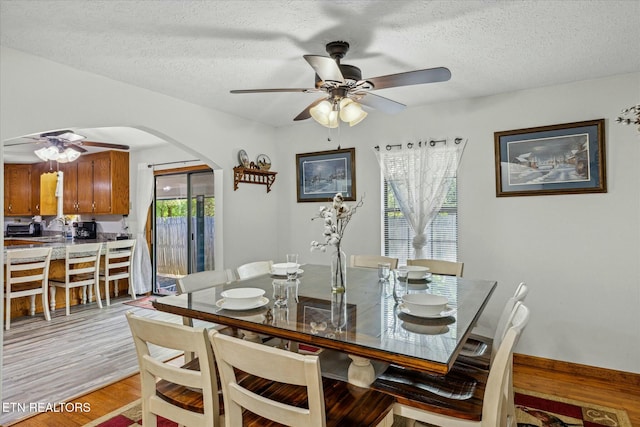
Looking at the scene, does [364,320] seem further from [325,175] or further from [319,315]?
[325,175]

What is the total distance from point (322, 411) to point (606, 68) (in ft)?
10.4

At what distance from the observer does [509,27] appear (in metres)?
2.05

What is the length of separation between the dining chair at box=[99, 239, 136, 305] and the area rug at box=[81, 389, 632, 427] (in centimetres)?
305

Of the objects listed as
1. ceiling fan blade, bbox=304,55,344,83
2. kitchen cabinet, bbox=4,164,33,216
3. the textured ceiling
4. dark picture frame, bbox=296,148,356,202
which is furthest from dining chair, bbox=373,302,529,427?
kitchen cabinet, bbox=4,164,33,216

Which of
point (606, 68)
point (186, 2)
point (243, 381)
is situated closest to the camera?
point (243, 381)

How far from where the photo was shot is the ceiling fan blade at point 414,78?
1.83 meters

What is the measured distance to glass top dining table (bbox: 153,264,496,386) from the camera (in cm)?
131

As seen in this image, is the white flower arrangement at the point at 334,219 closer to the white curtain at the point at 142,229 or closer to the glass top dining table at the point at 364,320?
the glass top dining table at the point at 364,320

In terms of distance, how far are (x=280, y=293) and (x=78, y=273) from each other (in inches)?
159

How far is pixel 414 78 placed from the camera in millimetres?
1938

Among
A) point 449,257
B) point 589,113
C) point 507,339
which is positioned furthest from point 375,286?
point 589,113

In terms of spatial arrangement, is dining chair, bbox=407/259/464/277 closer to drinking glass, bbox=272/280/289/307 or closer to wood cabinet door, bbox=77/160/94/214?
drinking glass, bbox=272/280/289/307

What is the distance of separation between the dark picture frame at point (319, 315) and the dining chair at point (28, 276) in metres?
3.90

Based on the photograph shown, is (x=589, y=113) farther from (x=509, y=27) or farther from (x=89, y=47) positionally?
(x=89, y=47)
